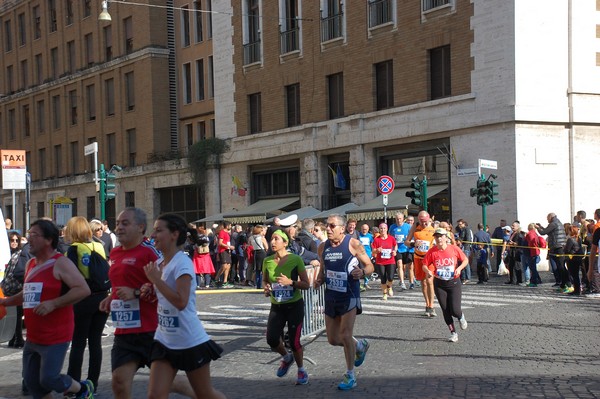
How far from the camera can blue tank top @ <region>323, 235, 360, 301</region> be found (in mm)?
10227

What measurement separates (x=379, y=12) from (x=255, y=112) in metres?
8.37

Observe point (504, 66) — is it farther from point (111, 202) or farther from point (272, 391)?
point (111, 202)

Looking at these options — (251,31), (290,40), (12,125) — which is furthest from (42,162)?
(290,40)

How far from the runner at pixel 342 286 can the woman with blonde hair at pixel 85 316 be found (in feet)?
7.63

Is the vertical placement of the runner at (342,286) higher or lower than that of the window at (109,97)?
lower

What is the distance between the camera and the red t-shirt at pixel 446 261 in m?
13.6

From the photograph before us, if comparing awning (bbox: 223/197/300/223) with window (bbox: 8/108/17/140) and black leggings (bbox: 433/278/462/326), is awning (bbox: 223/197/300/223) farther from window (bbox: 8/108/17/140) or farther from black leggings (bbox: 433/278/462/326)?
window (bbox: 8/108/17/140)

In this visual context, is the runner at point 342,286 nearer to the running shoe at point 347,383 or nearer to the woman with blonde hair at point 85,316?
the running shoe at point 347,383

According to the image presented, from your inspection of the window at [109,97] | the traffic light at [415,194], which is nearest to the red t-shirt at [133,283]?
the traffic light at [415,194]

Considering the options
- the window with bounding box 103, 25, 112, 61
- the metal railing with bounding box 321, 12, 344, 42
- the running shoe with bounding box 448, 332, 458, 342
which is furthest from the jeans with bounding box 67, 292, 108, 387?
the window with bounding box 103, 25, 112, 61

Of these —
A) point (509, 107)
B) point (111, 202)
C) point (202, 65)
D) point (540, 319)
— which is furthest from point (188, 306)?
point (111, 202)

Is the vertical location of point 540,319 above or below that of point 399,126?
below

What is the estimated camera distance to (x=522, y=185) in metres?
28.5

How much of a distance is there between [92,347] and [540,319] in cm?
878
